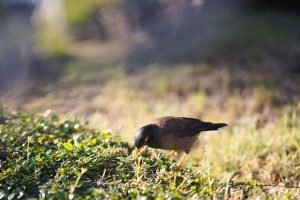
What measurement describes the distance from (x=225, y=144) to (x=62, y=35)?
1026 centimetres

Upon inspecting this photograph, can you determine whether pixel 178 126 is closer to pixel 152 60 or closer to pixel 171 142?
pixel 171 142

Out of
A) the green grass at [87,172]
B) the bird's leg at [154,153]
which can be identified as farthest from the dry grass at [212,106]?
the green grass at [87,172]

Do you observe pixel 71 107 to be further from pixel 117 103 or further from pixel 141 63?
pixel 141 63

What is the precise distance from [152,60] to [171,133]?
230 inches

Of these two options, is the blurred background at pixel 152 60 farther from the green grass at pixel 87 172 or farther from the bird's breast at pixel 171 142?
the green grass at pixel 87 172

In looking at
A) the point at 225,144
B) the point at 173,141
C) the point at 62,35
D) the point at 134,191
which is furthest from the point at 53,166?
the point at 62,35

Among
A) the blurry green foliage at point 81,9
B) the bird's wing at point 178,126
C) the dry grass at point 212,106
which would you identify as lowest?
the dry grass at point 212,106

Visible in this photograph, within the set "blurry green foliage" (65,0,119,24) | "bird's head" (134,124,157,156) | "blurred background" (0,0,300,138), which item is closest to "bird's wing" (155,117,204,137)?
"bird's head" (134,124,157,156)

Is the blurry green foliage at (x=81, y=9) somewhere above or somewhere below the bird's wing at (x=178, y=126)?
above

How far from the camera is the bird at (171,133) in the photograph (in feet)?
16.3

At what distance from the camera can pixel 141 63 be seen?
35.9 ft

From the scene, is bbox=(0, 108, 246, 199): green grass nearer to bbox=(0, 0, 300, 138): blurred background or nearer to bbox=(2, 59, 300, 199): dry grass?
bbox=(2, 59, 300, 199): dry grass

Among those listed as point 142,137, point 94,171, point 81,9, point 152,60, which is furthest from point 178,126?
point 81,9

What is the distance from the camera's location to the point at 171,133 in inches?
208
